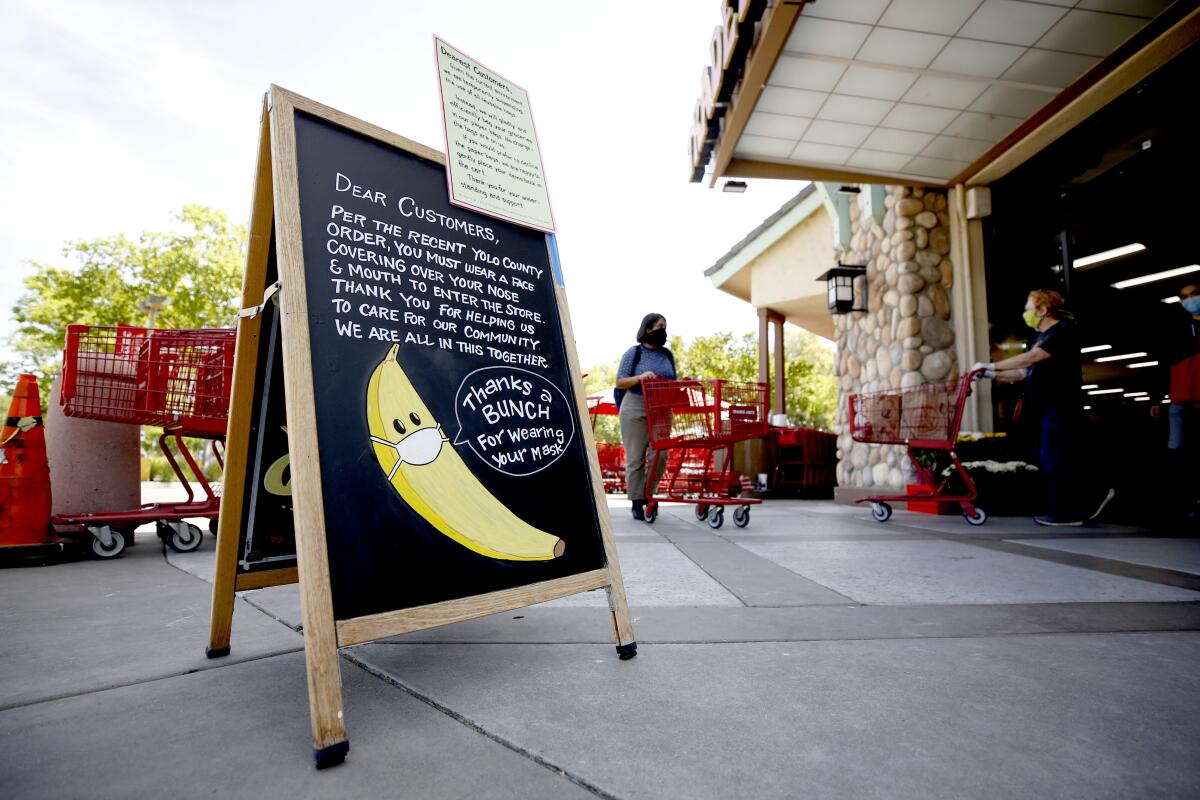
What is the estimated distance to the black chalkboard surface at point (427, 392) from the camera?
1504mm

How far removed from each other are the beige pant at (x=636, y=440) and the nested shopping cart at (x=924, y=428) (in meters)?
2.02

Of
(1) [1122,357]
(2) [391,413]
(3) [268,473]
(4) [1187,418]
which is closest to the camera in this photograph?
(2) [391,413]

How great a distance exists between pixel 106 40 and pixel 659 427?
24.2m

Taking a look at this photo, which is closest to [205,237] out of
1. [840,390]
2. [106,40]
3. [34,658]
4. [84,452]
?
[106,40]

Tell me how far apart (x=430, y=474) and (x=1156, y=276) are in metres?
14.3

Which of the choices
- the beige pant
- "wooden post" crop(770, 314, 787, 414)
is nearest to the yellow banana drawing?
the beige pant

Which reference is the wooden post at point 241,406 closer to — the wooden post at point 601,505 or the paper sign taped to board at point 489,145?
the paper sign taped to board at point 489,145

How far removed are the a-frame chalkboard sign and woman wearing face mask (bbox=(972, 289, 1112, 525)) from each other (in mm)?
4528

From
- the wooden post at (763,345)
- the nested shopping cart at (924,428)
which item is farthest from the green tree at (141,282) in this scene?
the nested shopping cart at (924,428)

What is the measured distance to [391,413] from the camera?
1.60m

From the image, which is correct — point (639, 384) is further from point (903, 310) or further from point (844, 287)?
point (844, 287)

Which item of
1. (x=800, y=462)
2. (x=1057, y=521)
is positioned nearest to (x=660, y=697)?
(x=1057, y=521)

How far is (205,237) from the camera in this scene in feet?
65.8

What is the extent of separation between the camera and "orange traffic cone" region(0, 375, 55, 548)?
3.57 m
